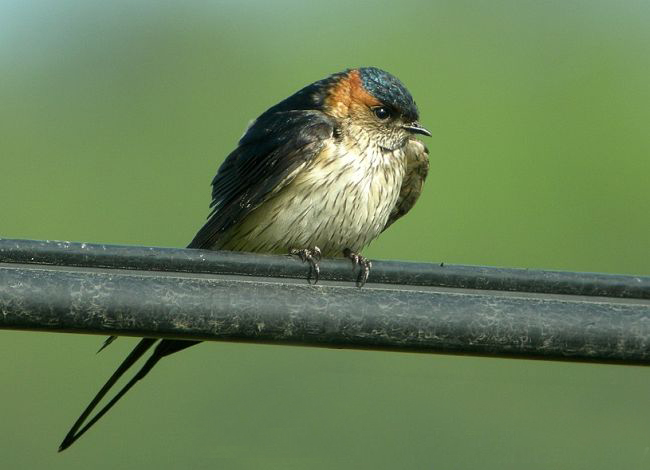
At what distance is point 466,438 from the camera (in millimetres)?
8391

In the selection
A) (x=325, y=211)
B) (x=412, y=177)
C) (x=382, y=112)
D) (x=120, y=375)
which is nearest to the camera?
(x=120, y=375)

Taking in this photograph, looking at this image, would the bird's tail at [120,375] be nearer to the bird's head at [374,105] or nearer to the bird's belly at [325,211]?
the bird's belly at [325,211]

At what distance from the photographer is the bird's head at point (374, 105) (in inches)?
177

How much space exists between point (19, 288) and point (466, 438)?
639cm

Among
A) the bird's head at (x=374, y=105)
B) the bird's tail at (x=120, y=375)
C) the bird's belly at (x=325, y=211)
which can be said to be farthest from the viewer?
the bird's head at (x=374, y=105)

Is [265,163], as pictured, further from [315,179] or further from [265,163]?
[315,179]

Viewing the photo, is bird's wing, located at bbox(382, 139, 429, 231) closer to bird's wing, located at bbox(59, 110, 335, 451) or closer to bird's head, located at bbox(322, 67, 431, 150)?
bird's head, located at bbox(322, 67, 431, 150)

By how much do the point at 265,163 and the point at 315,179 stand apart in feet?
0.61

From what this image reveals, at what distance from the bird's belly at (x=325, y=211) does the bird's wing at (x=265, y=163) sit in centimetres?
6

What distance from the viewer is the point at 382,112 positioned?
4578 mm

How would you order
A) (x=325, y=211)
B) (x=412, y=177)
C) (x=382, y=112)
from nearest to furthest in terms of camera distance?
(x=325, y=211) → (x=382, y=112) → (x=412, y=177)

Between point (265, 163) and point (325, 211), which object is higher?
point (265, 163)

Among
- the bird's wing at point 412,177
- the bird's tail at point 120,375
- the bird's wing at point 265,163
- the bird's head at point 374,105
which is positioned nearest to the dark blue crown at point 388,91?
the bird's head at point 374,105

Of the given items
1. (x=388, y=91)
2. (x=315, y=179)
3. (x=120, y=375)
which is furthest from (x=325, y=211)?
(x=120, y=375)
